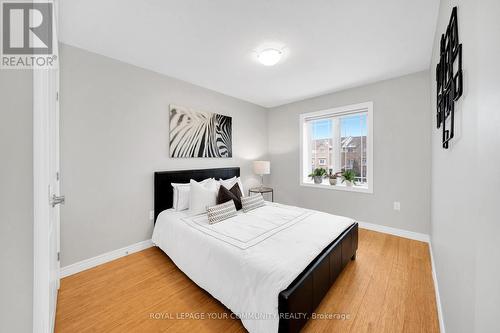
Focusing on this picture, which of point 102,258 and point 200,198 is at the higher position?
point 200,198

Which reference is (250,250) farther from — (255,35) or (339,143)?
(339,143)

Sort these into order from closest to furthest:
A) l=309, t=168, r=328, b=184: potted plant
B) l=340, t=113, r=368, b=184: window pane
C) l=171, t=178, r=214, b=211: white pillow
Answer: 1. l=171, t=178, r=214, b=211: white pillow
2. l=340, t=113, r=368, b=184: window pane
3. l=309, t=168, r=328, b=184: potted plant

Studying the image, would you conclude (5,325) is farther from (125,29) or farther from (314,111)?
(314,111)

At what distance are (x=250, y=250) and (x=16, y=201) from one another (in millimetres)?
1353

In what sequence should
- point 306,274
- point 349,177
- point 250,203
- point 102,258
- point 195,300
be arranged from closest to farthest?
point 306,274 → point 195,300 → point 102,258 → point 250,203 → point 349,177

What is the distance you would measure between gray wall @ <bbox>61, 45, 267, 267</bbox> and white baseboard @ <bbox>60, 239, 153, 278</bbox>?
0.18 feet

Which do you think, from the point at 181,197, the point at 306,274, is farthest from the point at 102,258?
the point at 306,274

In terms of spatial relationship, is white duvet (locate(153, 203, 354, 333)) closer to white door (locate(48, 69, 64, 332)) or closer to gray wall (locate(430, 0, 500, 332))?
gray wall (locate(430, 0, 500, 332))

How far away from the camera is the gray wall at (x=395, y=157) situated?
285cm

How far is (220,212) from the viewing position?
7.70 ft

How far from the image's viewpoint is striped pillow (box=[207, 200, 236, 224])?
2.27m

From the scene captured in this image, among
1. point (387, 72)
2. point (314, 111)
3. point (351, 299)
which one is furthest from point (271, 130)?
point (351, 299)

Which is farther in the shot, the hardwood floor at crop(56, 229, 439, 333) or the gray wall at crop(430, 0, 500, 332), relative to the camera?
the hardwood floor at crop(56, 229, 439, 333)

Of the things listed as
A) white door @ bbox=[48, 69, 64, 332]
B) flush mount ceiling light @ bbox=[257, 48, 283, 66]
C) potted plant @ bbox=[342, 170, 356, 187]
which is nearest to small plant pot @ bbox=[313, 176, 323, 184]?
potted plant @ bbox=[342, 170, 356, 187]
